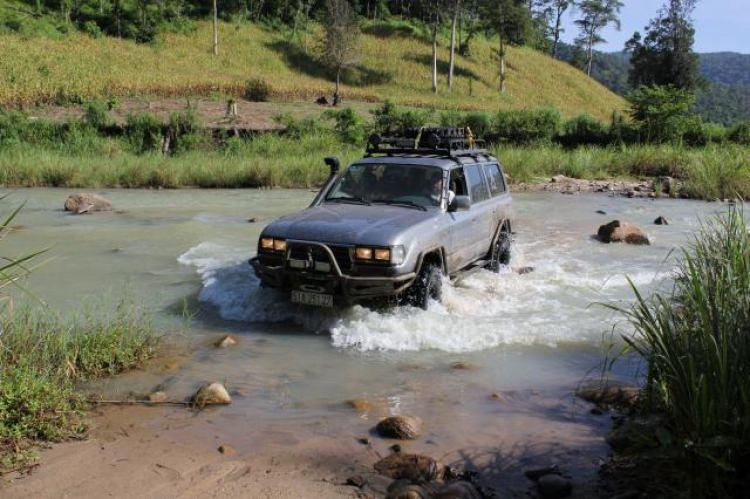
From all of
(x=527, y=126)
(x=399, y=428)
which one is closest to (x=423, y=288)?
(x=399, y=428)

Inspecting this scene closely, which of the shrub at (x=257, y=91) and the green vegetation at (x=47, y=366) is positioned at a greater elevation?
the shrub at (x=257, y=91)

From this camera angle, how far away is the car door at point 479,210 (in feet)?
29.8

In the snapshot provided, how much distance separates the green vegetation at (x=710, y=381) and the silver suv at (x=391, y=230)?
3.18 m

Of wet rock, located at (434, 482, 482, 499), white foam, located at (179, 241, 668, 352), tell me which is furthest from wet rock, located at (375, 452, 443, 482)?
white foam, located at (179, 241, 668, 352)

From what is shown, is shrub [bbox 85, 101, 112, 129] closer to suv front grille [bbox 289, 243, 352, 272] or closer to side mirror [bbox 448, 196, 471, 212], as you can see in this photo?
side mirror [bbox 448, 196, 471, 212]

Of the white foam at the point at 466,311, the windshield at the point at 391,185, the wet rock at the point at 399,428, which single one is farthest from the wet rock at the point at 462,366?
the windshield at the point at 391,185

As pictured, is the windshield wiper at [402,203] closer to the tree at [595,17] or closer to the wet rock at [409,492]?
the wet rock at [409,492]

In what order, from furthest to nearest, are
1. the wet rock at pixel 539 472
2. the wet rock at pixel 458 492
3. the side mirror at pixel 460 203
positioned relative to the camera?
the side mirror at pixel 460 203
the wet rock at pixel 539 472
the wet rock at pixel 458 492

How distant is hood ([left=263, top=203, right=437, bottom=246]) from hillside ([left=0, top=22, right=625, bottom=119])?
34.4 metres

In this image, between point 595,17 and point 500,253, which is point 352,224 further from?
point 595,17

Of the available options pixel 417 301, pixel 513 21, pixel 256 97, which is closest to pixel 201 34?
pixel 256 97

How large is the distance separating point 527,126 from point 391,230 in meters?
27.3

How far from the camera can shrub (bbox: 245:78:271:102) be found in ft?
163

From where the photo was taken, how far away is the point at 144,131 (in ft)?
99.3
